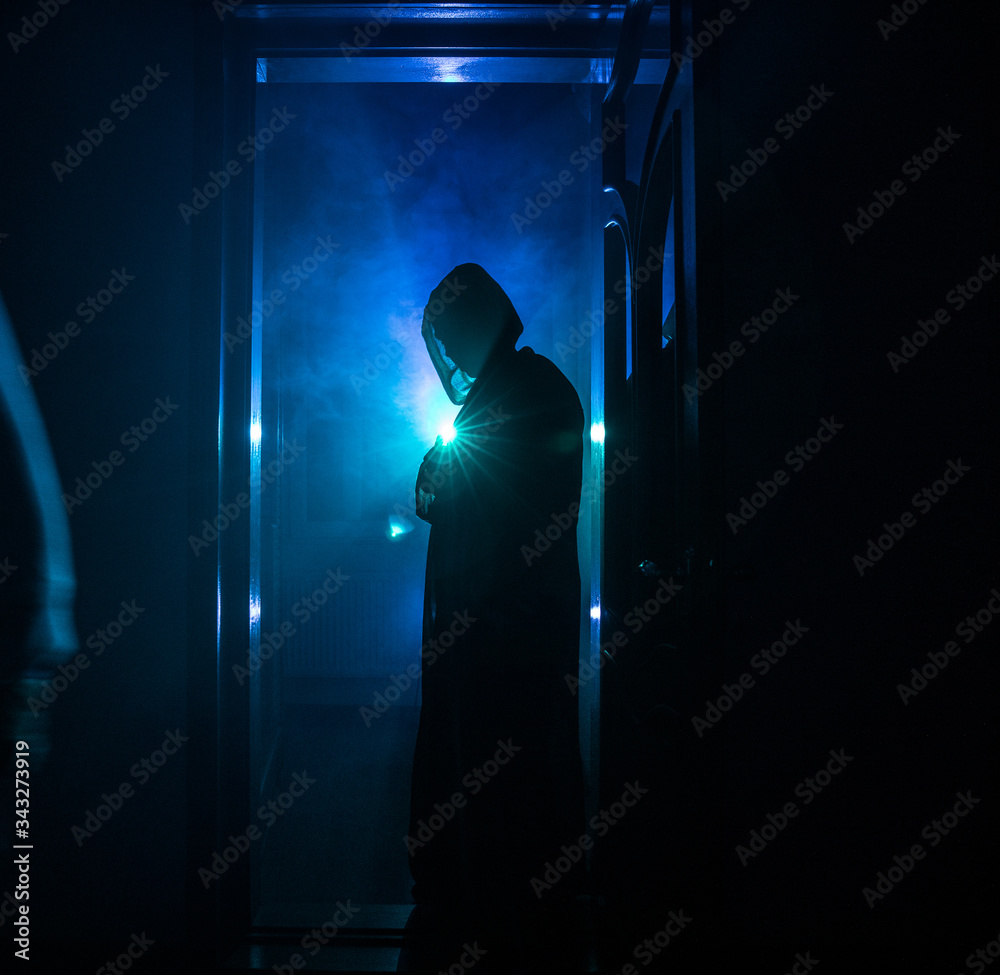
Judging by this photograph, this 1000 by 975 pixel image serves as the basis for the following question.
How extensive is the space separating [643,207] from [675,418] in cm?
59

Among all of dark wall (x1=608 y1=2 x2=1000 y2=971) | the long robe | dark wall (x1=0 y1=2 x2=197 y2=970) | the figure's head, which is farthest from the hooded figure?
dark wall (x1=0 y1=2 x2=197 y2=970)

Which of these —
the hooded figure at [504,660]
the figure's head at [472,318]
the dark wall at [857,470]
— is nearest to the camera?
the dark wall at [857,470]

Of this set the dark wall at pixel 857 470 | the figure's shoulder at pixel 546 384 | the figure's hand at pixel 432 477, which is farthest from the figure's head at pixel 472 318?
the dark wall at pixel 857 470

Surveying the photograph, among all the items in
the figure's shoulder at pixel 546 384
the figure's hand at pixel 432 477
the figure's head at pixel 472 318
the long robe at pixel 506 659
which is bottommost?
the long robe at pixel 506 659

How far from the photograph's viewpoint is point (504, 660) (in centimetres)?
157

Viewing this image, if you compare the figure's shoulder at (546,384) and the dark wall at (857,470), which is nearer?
the dark wall at (857,470)

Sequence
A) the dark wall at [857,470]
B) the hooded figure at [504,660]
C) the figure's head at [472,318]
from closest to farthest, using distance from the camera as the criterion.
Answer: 1. the dark wall at [857,470]
2. the hooded figure at [504,660]
3. the figure's head at [472,318]

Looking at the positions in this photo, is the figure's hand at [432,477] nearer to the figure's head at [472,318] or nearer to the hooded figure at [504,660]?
the hooded figure at [504,660]

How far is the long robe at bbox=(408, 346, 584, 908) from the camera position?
156 cm

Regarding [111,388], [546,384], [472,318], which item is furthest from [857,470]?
[111,388]

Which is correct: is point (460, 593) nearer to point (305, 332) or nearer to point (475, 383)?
point (475, 383)

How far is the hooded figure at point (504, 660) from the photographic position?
156cm

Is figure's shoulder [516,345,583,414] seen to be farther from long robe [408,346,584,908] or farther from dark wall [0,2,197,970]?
dark wall [0,2,197,970]

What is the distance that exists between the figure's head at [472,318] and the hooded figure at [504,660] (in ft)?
0.46
